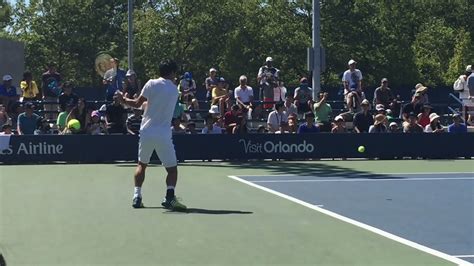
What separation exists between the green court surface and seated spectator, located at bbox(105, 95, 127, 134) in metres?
5.07

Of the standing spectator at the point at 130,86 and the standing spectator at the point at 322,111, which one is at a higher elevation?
the standing spectator at the point at 130,86

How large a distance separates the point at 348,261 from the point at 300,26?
152ft

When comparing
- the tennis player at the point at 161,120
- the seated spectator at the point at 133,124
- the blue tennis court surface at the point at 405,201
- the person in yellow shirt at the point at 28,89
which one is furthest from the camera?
the person in yellow shirt at the point at 28,89

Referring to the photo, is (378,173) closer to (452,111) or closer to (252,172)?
(252,172)

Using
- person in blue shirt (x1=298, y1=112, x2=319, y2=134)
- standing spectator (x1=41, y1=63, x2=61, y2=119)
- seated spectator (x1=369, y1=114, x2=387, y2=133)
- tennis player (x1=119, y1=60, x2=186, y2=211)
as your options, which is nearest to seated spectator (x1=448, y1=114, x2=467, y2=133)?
seated spectator (x1=369, y1=114, x2=387, y2=133)

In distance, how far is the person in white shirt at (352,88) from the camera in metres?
24.8

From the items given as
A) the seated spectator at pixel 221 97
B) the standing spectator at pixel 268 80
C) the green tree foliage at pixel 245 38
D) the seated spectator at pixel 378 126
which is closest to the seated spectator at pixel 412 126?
the seated spectator at pixel 378 126

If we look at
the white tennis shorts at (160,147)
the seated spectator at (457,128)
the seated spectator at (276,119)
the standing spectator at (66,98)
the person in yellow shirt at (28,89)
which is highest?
the person in yellow shirt at (28,89)

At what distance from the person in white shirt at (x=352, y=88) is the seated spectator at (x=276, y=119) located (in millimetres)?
2638

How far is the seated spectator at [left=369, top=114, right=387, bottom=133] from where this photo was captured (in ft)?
73.0

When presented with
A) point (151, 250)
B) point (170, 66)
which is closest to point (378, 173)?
point (170, 66)

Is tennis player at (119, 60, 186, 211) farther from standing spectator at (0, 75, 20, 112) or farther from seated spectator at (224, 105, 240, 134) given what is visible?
standing spectator at (0, 75, 20, 112)

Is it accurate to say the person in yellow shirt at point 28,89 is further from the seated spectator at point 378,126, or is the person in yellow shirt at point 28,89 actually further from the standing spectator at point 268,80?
the seated spectator at point 378,126

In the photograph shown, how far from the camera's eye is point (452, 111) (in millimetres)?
29188
